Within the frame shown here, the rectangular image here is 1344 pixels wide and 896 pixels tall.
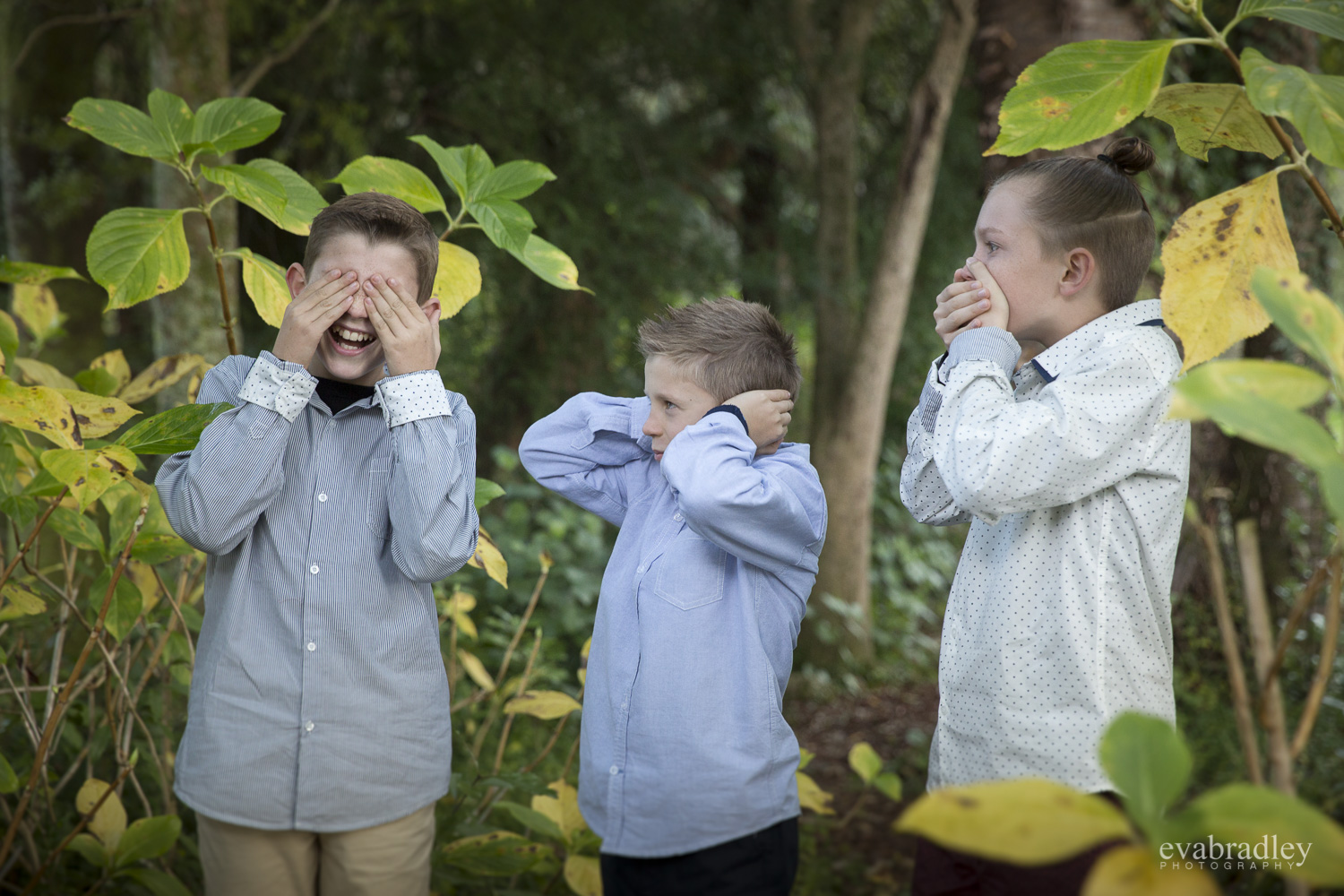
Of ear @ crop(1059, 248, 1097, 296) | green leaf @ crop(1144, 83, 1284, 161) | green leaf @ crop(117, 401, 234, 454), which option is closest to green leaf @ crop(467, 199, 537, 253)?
green leaf @ crop(117, 401, 234, 454)

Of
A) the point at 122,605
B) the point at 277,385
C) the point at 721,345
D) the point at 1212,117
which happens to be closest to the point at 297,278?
the point at 277,385

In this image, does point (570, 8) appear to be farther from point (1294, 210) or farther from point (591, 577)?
point (1294, 210)

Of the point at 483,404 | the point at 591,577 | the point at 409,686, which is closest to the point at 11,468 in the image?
the point at 409,686

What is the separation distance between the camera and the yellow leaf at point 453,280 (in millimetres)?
1697

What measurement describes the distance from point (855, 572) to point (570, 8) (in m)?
3.07

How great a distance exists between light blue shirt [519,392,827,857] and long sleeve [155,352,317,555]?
55cm

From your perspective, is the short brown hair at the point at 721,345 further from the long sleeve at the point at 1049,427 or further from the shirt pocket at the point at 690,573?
the long sleeve at the point at 1049,427

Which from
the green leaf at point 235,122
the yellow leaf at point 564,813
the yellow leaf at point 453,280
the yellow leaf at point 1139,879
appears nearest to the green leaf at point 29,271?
the green leaf at point 235,122

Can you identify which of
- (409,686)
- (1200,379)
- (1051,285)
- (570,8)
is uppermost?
(570,8)

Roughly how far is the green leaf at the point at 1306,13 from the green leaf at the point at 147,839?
75.7 inches

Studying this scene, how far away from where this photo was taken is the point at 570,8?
4.49 meters

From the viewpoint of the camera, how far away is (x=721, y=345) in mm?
1637

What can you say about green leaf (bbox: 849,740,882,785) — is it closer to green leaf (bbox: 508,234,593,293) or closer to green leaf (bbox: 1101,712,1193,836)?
green leaf (bbox: 508,234,593,293)

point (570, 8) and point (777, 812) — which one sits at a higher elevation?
point (570, 8)
